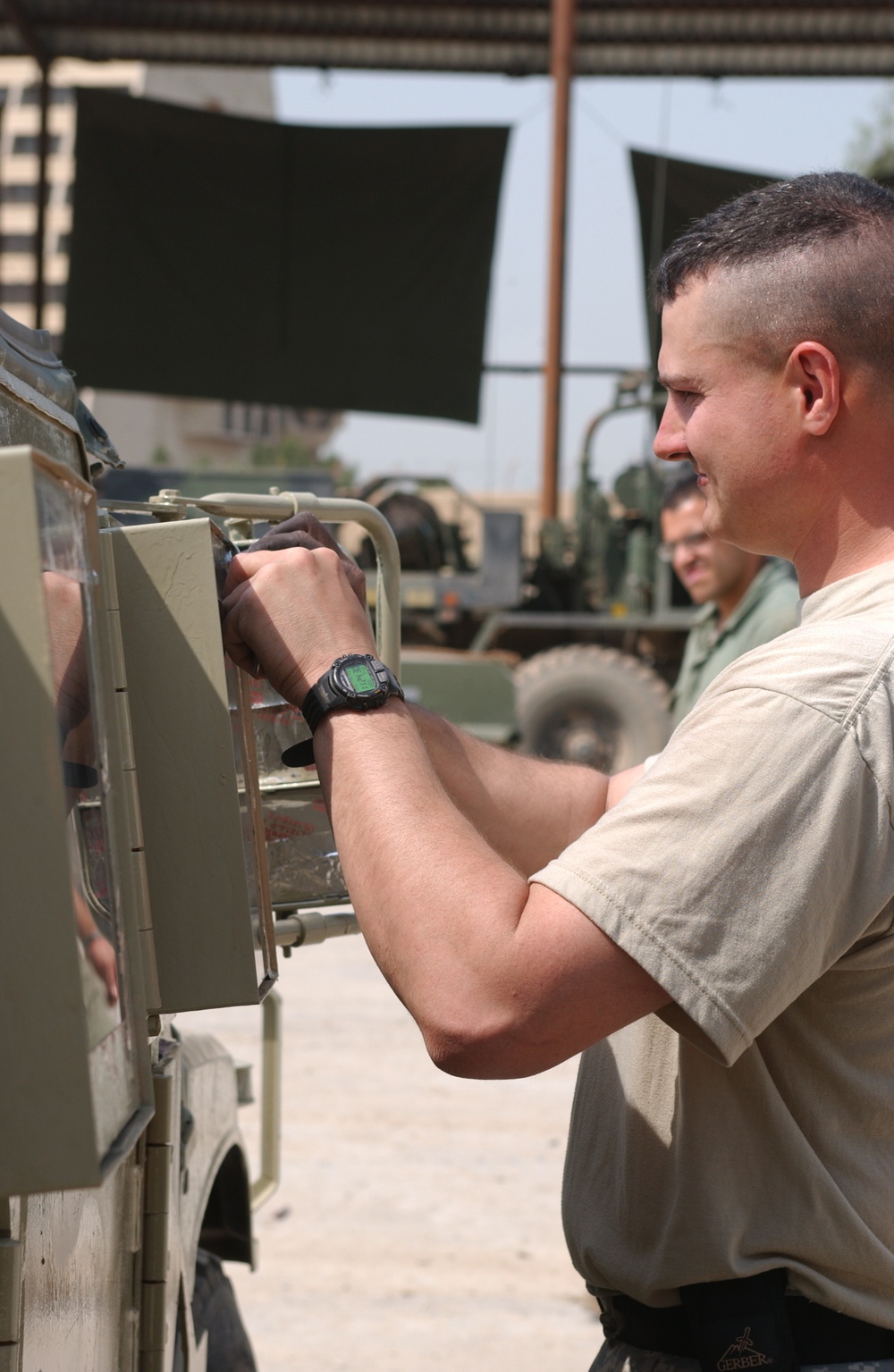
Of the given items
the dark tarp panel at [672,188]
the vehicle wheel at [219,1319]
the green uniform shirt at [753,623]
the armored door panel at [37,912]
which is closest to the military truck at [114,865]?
the armored door panel at [37,912]

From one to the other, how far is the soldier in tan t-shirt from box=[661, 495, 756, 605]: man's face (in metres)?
3.23

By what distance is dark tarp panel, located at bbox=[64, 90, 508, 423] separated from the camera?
14344mm

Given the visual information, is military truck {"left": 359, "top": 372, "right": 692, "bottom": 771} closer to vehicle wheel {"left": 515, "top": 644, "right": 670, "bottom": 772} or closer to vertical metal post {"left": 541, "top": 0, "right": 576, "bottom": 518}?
vehicle wheel {"left": 515, "top": 644, "right": 670, "bottom": 772}

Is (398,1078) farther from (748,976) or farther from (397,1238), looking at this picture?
(748,976)

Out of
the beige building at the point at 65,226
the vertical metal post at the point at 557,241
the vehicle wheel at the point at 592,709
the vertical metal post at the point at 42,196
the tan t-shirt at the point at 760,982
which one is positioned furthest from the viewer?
the beige building at the point at 65,226

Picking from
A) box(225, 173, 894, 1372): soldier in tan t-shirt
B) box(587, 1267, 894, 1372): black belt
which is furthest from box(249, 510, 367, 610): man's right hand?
box(587, 1267, 894, 1372): black belt

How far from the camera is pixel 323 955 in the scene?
757 cm

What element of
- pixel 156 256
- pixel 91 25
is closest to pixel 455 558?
pixel 156 256

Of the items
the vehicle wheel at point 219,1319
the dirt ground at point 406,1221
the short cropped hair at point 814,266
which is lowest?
the dirt ground at point 406,1221

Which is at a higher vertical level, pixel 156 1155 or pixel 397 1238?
pixel 156 1155

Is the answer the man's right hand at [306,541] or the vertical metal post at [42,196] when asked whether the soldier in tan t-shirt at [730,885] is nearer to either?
the man's right hand at [306,541]

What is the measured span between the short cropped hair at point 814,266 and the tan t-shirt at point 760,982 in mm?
242

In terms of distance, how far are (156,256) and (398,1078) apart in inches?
433

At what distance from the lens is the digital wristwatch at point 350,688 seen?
145 cm
